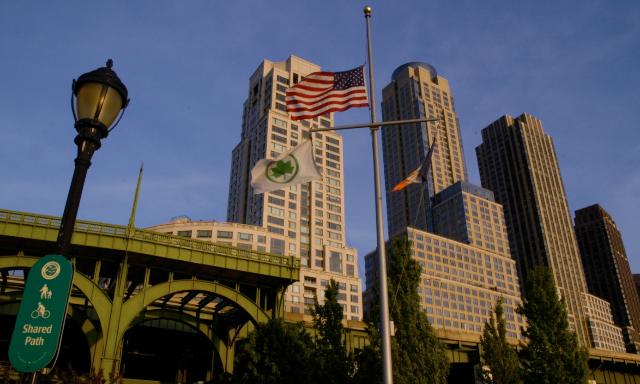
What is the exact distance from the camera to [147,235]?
3903 cm

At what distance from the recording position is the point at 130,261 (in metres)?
38.9

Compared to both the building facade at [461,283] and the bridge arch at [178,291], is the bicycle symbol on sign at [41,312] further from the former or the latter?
the building facade at [461,283]

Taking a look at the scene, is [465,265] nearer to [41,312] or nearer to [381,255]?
[381,255]

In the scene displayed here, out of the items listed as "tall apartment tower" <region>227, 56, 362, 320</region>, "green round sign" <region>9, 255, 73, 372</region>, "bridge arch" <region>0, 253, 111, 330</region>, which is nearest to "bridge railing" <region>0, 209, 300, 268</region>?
"bridge arch" <region>0, 253, 111, 330</region>

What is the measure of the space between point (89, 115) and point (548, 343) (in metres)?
41.5

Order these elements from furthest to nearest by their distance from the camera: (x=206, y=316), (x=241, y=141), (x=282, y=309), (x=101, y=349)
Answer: (x=241, y=141) → (x=206, y=316) → (x=282, y=309) → (x=101, y=349)

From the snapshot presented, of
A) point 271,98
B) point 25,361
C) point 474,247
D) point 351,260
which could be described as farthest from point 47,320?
point 474,247

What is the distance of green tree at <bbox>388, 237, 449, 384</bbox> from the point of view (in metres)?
34.2

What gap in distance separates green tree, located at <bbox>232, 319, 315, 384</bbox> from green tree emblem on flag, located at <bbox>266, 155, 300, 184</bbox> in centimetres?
1771

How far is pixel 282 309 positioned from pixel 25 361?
35.9m

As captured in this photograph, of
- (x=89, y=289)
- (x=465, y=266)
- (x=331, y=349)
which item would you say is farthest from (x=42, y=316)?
(x=465, y=266)

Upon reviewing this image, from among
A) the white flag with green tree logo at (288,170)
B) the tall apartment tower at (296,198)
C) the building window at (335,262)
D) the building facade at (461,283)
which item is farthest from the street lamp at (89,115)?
the building facade at (461,283)

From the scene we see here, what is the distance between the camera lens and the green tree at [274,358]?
32906mm

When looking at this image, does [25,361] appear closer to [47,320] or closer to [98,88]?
[47,320]
